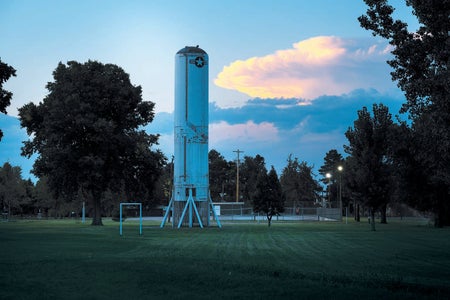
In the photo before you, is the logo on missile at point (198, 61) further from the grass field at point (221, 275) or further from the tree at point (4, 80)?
the grass field at point (221, 275)

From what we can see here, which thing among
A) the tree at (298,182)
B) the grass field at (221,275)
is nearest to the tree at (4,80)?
the grass field at (221,275)

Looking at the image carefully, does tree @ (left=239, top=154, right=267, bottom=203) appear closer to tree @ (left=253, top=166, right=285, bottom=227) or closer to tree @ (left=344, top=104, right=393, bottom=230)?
tree @ (left=253, top=166, right=285, bottom=227)

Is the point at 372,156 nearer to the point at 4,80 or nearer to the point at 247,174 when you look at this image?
the point at 4,80

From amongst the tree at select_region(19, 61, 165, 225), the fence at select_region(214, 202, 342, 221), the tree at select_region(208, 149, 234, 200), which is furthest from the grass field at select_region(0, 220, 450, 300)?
the tree at select_region(208, 149, 234, 200)

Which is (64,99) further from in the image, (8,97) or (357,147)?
(357,147)

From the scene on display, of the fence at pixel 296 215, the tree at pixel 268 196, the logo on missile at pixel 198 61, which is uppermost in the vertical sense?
the logo on missile at pixel 198 61

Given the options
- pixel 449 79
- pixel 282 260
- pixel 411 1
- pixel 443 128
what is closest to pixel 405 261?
pixel 282 260

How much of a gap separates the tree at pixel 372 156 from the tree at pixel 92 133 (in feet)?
66.5

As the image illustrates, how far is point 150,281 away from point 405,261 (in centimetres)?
1002

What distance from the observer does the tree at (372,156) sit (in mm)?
49188

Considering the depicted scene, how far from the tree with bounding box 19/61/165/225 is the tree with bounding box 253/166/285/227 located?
10613 mm

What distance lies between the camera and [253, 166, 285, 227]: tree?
57562 mm

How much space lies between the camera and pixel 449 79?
15055 millimetres

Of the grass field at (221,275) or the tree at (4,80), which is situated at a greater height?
the tree at (4,80)
